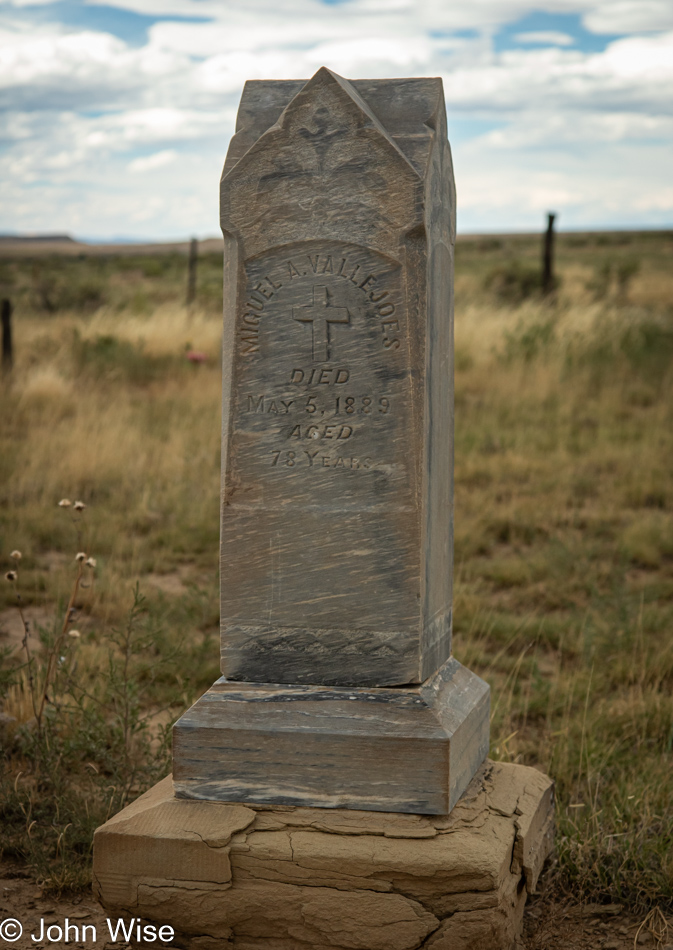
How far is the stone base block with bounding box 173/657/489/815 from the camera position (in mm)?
2375

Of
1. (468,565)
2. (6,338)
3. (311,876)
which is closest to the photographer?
(311,876)

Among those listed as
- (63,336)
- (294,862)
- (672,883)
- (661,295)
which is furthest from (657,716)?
(661,295)

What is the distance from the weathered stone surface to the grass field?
82cm

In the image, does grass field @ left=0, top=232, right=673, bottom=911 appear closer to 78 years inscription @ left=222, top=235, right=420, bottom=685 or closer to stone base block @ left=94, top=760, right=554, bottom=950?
stone base block @ left=94, top=760, right=554, bottom=950

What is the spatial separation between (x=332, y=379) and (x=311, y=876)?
123 centimetres

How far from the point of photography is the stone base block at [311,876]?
7.47 feet

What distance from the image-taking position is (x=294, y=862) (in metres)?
2.31

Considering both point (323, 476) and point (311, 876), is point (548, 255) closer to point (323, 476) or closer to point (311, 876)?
point (323, 476)

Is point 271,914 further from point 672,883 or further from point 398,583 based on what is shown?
point 672,883

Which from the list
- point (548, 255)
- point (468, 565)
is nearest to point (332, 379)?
point (468, 565)

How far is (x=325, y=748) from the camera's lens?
241cm

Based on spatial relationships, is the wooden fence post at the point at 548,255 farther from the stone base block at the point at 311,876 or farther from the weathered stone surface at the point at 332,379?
the stone base block at the point at 311,876

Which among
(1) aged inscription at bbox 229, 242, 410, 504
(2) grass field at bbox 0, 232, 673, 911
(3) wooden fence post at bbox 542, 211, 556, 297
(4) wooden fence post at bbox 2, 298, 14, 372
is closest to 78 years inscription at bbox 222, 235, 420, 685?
(1) aged inscription at bbox 229, 242, 410, 504

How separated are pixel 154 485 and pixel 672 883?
5057mm
